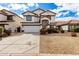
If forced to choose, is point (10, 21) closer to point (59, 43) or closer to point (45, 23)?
point (45, 23)

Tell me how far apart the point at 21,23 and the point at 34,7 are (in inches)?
13.9

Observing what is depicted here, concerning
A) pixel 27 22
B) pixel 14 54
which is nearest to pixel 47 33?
pixel 27 22

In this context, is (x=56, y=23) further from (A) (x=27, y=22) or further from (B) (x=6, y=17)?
(B) (x=6, y=17)

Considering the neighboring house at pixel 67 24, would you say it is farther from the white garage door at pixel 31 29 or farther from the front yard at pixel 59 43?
the white garage door at pixel 31 29

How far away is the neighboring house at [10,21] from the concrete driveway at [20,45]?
0.47 feet

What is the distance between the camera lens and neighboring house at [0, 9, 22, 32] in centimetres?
431

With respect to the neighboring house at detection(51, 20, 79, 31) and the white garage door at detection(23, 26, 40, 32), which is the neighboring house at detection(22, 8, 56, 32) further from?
the neighboring house at detection(51, 20, 79, 31)

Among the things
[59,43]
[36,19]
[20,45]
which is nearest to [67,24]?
[59,43]

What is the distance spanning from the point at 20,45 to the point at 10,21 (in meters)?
0.44

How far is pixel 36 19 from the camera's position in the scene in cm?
436

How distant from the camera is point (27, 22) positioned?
14.3 ft

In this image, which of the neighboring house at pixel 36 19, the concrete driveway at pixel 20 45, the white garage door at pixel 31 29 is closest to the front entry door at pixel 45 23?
the neighboring house at pixel 36 19

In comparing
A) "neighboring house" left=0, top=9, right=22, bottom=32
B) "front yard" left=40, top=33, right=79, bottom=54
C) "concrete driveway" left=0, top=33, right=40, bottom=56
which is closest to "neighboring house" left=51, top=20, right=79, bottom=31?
"front yard" left=40, top=33, right=79, bottom=54

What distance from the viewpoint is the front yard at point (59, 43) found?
14.1 feet
